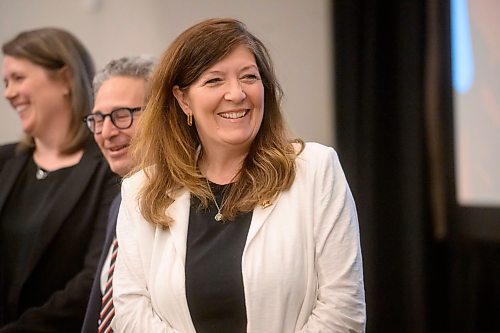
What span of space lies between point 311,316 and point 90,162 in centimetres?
102

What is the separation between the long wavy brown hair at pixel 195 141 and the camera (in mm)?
1664

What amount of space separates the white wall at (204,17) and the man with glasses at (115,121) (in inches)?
51.2

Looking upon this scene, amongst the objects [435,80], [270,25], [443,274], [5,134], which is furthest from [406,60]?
[5,134]

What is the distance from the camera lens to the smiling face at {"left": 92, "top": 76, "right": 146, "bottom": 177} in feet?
6.75

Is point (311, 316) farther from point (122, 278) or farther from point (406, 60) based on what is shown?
point (406, 60)

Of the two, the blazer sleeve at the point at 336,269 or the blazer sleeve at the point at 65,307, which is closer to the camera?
the blazer sleeve at the point at 336,269

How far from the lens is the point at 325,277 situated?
1600 mm

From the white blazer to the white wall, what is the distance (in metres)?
1.70

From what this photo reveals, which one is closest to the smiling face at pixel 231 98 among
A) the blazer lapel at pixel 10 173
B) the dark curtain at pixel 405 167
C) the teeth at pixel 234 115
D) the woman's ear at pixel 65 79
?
the teeth at pixel 234 115

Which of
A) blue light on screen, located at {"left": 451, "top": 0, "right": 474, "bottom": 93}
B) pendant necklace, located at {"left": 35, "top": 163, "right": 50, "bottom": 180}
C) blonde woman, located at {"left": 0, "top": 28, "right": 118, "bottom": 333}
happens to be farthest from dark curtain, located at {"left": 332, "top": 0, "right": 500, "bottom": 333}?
pendant necklace, located at {"left": 35, "top": 163, "right": 50, "bottom": 180}

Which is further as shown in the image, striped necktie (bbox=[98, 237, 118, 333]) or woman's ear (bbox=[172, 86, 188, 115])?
striped necktie (bbox=[98, 237, 118, 333])

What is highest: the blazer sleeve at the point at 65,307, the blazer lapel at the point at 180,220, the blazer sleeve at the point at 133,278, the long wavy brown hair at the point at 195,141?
the long wavy brown hair at the point at 195,141

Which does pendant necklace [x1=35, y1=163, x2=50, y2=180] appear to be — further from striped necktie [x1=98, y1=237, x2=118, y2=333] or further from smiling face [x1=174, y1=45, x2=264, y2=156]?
smiling face [x1=174, y1=45, x2=264, y2=156]

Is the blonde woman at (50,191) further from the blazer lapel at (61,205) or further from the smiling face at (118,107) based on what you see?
the smiling face at (118,107)
